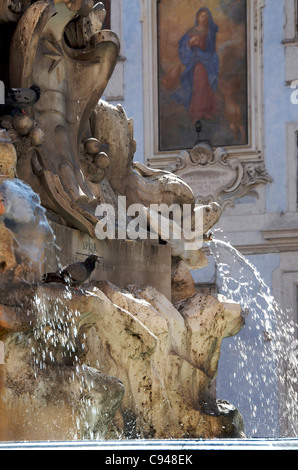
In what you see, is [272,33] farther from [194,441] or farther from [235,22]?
[194,441]

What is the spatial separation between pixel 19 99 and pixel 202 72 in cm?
1090

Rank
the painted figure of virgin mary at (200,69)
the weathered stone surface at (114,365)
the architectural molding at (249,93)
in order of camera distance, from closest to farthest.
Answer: the weathered stone surface at (114,365) < the architectural molding at (249,93) < the painted figure of virgin mary at (200,69)

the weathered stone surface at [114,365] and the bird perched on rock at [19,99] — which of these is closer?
the weathered stone surface at [114,365]

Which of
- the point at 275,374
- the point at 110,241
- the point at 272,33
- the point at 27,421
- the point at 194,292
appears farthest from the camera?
the point at 272,33

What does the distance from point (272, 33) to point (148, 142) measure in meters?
2.21

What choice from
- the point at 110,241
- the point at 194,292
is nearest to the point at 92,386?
the point at 110,241

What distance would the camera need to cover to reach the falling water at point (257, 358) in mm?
14117

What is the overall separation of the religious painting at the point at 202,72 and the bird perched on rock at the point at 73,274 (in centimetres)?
1092

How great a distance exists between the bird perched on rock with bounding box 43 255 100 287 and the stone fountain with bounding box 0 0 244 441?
0.19 ft

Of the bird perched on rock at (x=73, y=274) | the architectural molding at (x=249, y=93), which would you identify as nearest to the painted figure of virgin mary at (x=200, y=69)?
the architectural molding at (x=249, y=93)

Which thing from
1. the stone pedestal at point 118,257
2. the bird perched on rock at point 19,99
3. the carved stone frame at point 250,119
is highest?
the carved stone frame at point 250,119

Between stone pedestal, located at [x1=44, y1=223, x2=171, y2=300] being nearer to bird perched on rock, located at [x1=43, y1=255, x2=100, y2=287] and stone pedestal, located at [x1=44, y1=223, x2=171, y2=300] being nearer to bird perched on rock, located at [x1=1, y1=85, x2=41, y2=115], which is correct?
bird perched on rock, located at [x1=43, y1=255, x2=100, y2=287]

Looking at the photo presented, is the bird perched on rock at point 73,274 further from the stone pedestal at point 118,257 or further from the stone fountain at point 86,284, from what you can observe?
the stone pedestal at point 118,257
